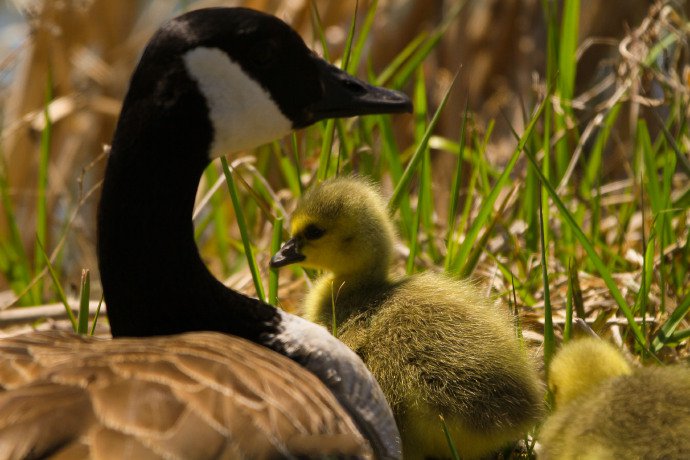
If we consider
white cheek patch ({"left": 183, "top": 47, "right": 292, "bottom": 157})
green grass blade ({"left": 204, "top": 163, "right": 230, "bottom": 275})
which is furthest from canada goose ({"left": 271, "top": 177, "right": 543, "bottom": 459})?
green grass blade ({"left": 204, "top": 163, "right": 230, "bottom": 275})

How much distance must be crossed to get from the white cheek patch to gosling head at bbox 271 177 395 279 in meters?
0.32

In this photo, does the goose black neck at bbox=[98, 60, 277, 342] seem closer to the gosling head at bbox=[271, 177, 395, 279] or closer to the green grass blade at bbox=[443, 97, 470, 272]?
the gosling head at bbox=[271, 177, 395, 279]

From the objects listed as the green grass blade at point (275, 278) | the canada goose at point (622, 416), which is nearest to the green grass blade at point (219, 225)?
the green grass blade at point (275, 278)

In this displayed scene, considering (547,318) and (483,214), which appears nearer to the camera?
(547,318)

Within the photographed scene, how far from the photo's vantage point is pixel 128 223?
81.0 inches

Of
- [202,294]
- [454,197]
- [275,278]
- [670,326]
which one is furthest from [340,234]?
[670,326]

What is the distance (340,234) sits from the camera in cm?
250

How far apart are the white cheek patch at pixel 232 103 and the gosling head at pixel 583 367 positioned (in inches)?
28.7

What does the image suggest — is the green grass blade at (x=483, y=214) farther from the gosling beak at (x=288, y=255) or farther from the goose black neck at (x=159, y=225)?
the goose black neck at (x=159, y=225)

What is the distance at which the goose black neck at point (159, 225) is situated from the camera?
204cm

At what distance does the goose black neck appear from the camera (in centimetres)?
204

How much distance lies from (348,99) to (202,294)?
50 cm

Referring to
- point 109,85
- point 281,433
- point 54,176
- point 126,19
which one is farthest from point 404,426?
point 126,19

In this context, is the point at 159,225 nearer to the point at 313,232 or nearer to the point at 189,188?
the point at 189,188
